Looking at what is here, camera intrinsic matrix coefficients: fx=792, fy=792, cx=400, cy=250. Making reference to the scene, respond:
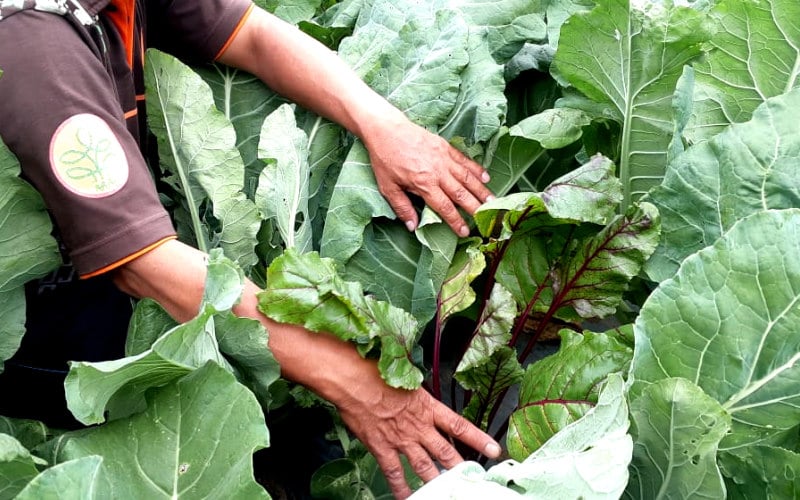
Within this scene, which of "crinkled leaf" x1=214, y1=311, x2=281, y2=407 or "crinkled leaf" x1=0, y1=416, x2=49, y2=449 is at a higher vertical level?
"crinkled leaf" x1=214, y1=311, x2=281, y2=407

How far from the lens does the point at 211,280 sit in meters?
1.07

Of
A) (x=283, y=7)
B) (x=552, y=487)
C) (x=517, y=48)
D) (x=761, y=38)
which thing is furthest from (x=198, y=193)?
(x=761, y=38)

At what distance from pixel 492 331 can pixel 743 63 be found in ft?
2.14

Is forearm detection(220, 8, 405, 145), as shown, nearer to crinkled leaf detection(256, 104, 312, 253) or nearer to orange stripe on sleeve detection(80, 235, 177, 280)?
crinkled leaf detection(256, 104, 312, 253)

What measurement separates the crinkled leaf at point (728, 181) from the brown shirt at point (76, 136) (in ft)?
2.53

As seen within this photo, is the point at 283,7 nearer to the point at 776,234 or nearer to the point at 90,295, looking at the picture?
the point at 90,295

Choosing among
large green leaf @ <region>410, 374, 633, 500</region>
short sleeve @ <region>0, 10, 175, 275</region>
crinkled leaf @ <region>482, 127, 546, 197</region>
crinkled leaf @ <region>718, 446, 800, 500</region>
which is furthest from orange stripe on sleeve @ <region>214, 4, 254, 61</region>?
crinkled leaf @ <region>718, 446, 800, 500</region>

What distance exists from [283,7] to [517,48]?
0.55 metres

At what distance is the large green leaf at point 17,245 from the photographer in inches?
42.6

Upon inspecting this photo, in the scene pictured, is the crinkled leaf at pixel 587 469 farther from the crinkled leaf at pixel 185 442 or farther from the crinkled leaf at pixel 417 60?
the crinkled leaf at pixel 417 60

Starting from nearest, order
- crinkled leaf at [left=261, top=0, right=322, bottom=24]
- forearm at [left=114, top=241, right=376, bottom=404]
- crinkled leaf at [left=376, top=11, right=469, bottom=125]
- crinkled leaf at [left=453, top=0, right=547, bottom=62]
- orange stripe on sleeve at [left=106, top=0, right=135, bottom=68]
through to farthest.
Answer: forearm at [left=114, top=241, right=376, bottom=404] < orange stripe on sleeve at [left=106, top=0, right=135, bottom=68] < crinkled leaf at [left=376, top=11, right=469, bottom=125] < crinkled leaf at [left=453, top=0, right=547, bottom=62] < crinkled leaf at [left=261, top=0, right=322, bottom=24]

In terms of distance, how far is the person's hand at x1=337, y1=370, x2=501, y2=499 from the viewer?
120 centimetres

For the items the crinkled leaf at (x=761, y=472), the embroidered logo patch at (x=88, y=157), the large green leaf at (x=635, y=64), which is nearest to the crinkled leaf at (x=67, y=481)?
the embroidered logo patch at (x=88, y=157)

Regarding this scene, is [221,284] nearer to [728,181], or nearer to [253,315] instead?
[253,315]
